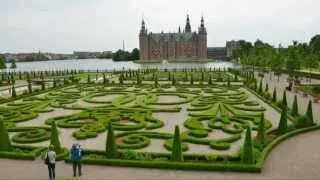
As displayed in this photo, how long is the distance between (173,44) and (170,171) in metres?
132

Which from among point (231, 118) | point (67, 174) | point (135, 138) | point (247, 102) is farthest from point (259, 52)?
point (67, 174)

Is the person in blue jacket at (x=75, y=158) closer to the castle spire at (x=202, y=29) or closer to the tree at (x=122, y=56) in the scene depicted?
the castle spire at (x=202, y=29)

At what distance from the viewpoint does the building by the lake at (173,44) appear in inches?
5522

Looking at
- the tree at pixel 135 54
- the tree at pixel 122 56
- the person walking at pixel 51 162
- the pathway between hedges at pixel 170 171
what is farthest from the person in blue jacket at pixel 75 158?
the tree at pixel 122 56

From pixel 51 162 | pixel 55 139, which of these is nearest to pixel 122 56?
pixel 55 139

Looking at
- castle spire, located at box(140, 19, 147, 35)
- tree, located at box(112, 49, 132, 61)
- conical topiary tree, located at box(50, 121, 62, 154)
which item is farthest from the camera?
tree, located at box(112, 49, 132, 61)

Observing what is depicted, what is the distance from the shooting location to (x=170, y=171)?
11391 mm

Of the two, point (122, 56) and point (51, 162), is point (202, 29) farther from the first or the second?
point (51, 162)

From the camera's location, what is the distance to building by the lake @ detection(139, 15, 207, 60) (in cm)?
14025

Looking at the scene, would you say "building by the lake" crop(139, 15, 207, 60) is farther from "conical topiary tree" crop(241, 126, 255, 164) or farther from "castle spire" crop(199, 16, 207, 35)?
"conical topiary tree" crop(241, 126, 255, 164)

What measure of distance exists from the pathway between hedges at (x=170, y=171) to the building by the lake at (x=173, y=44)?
129165mm

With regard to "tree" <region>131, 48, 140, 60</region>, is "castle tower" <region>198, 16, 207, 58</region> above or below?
above

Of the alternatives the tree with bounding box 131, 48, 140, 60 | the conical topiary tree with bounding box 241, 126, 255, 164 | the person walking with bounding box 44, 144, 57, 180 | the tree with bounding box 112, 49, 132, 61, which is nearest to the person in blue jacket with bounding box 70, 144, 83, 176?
the person walking with bounding box 44, 144, 57, 180

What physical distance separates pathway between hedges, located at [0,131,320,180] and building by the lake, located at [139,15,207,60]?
12917 centimetres
